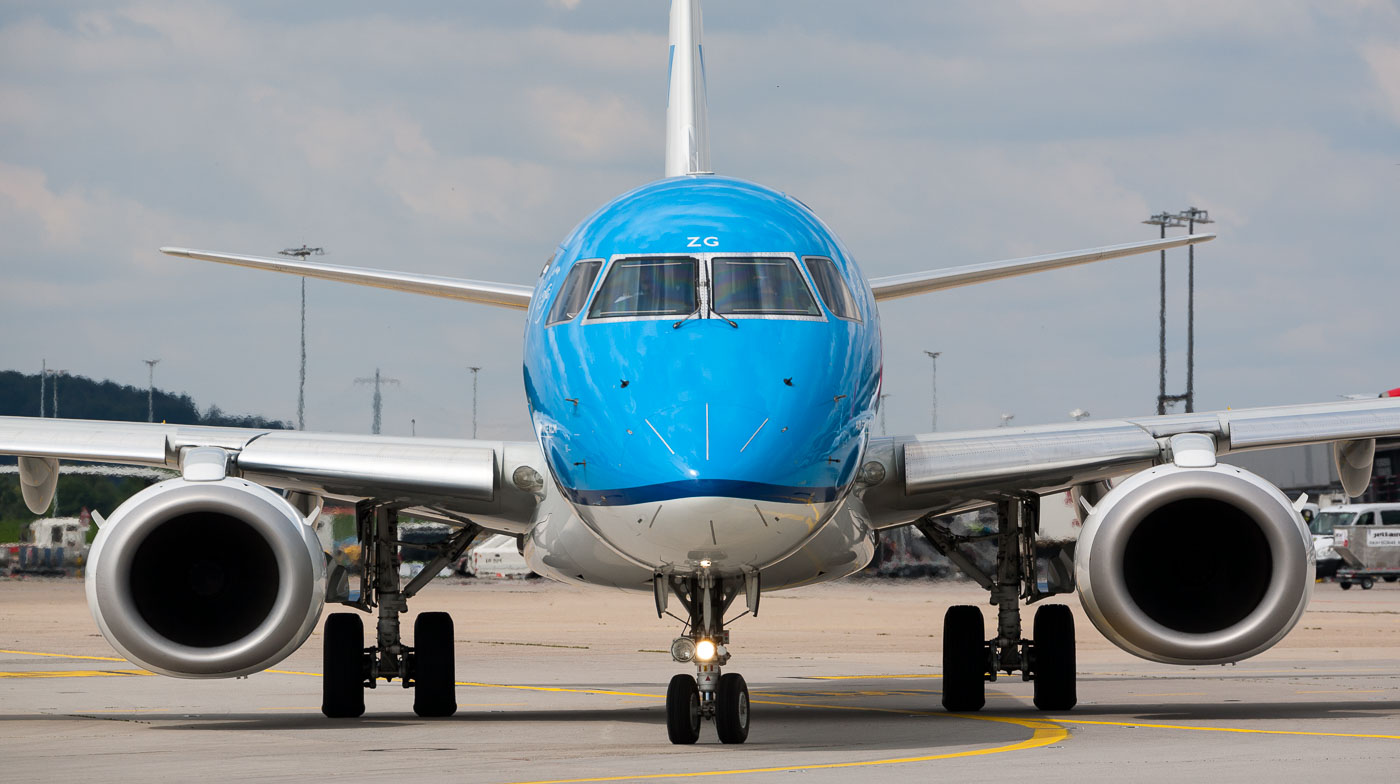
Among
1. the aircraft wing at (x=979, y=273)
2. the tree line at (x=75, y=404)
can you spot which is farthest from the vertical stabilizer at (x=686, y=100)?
the tree line at (x=75, y=404)

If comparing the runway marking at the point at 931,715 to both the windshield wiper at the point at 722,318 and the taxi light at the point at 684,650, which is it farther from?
the windshield wiper at the point at 722,318

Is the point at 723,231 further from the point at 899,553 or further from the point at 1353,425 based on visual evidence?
the point at 899,553

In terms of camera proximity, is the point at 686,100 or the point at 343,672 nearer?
the point at 343,672

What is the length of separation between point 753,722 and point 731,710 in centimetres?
274

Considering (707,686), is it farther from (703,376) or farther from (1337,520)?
(1337,520)

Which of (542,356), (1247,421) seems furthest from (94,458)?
(1247,421)

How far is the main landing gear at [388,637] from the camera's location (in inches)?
615

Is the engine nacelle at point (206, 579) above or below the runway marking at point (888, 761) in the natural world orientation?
above

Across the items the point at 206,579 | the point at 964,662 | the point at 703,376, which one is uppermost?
the point at 703,376

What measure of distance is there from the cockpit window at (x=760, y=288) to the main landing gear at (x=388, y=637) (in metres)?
4.94

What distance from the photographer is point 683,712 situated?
11906 mm

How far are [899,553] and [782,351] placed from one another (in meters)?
45.0

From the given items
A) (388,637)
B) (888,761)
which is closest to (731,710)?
(888,761)

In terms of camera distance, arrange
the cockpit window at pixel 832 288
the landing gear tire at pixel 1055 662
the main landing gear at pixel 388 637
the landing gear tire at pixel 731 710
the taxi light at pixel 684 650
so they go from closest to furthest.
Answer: the taxi light at pixel 684 650
the landing gear tire at pixel 731 710
the cockpit window at pixel 832 288
the main landing gear at pixel 388 637
the landing gear tire at pixel 1055 662
